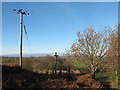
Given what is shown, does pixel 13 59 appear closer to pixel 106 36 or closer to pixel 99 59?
pixel 99 59

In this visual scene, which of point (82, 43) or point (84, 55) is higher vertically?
point (82, 43)

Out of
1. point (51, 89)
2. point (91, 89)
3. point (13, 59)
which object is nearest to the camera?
point (51, 89)

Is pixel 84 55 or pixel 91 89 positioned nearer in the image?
pixel 91 89

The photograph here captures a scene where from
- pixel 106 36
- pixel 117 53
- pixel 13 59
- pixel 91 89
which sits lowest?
pixel 91 89

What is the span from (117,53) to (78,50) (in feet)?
13.9

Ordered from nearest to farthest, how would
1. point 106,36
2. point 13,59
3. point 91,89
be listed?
point 91,89, point 106,36, point 13,59

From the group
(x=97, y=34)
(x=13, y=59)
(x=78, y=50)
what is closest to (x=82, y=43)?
(x=78, y=50)

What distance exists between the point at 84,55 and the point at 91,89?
18.0ft

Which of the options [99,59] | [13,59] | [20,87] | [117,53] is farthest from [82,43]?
[13,59]

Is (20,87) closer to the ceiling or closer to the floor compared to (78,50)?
closer to the floor

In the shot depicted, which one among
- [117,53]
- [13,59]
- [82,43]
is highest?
[82,43]

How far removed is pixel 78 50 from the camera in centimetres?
1114

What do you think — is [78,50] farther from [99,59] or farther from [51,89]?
[51,89]

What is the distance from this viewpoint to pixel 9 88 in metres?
4.43
